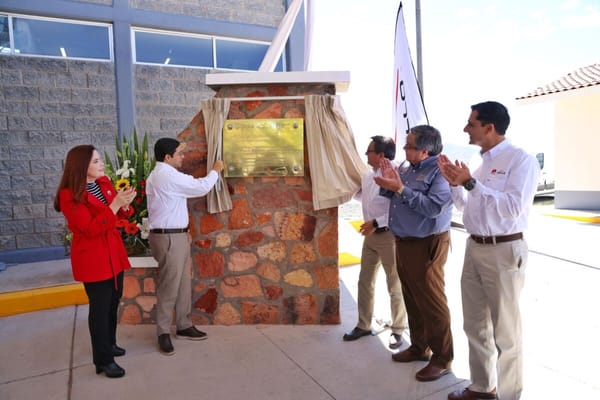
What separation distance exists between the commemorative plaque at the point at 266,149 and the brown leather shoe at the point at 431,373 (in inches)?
77.2

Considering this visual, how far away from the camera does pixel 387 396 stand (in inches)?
116

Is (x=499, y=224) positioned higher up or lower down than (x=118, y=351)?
higher up

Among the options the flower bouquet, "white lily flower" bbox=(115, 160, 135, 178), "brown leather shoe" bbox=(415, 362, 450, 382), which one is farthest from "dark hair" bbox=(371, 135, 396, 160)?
"white lily flower" bbox=(115, 160, 135, 178)

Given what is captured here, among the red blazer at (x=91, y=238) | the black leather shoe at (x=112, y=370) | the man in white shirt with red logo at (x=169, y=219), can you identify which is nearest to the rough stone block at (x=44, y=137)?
the man in white shirt with red logo at (x=169, y=219)

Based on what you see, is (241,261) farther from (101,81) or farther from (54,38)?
(54,38)

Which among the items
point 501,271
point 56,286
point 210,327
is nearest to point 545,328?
point 501,271

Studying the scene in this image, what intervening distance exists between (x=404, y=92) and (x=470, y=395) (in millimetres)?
2788

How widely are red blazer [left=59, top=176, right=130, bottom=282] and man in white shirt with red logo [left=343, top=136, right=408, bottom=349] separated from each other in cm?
195

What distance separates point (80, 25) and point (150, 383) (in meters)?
6.30

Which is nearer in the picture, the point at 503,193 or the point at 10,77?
the point at 503,193

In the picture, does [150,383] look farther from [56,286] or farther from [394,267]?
[56,286]

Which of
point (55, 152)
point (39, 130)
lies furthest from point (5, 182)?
point (39, 130)

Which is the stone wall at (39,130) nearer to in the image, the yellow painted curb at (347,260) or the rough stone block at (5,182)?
the rough stone block at (5,182)

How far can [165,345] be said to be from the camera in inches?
148
